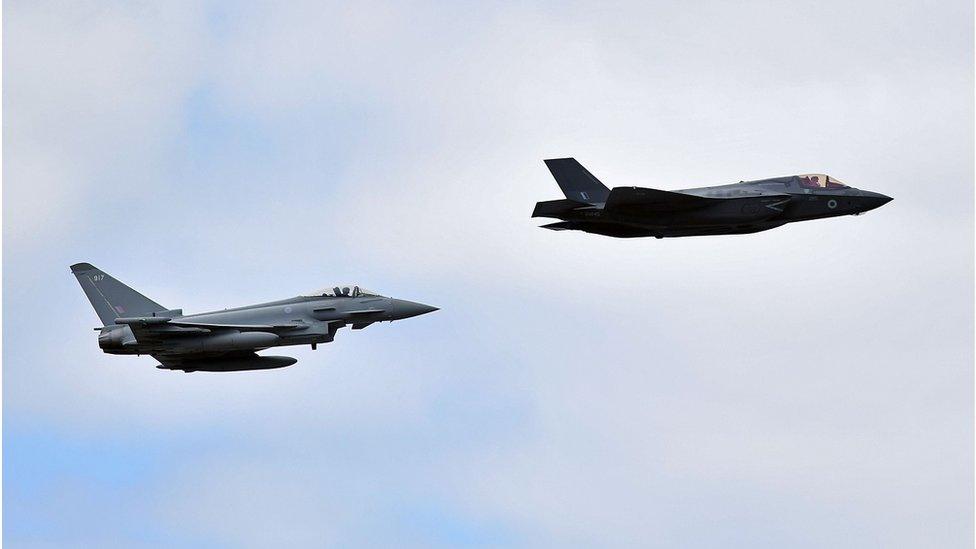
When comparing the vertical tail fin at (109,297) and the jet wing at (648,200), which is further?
the vertical tail fin at (109,297)

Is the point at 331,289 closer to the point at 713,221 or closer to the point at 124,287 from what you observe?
the point at 124,287

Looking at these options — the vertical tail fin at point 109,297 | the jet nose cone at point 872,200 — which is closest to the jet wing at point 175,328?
the vertical tail fin at point 109,297

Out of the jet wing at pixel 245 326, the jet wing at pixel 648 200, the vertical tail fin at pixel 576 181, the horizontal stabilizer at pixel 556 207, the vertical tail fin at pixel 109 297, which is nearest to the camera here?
the jet wing at pixel 648 200

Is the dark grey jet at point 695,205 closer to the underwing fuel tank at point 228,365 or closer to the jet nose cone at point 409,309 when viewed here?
the jet nose cone at point 409,309

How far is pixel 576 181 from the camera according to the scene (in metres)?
60.5

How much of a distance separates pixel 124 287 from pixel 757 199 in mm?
27472

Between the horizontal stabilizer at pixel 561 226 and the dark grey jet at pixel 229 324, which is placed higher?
the horizontal stabilizer at pixel 561 226

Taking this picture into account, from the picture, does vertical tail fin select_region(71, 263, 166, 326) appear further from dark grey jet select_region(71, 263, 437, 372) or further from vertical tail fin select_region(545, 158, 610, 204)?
vertical tail fin select_region(545, 158, 610, 204)

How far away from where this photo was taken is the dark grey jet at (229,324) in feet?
192

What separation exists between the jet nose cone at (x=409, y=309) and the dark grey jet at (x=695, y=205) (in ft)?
19.7

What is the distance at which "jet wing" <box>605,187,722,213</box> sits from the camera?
58.3 metres

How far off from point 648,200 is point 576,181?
3.43 m

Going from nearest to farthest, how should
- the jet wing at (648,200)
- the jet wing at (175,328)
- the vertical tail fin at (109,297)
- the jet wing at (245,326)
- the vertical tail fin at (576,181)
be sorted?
the jet wing at (175,328), the jet wing at (648,200), the jet wing at (245,326), the vertical tail fin at (576,181), the vertical tail fin at (109,297)

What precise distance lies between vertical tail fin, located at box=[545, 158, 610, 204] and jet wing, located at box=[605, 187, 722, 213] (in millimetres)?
1566
